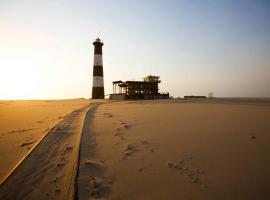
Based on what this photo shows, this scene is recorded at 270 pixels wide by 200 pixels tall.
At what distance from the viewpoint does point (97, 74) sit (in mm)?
44219

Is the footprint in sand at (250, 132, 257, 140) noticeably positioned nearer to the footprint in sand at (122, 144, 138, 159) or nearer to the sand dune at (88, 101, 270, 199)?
the sand dune at (88, 101, 270, 199)

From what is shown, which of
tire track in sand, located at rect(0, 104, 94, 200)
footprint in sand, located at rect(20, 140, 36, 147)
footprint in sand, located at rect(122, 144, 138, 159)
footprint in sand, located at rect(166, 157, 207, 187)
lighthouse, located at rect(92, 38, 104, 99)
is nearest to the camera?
tire track in sand, located at rect(0, 104, 94, 200)

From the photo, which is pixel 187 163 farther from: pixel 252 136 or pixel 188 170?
pixel 252 136

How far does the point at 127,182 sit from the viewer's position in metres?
4.21

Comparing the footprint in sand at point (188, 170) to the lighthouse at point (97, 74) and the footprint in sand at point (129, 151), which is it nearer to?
the footprint in sand at point (129, 151)

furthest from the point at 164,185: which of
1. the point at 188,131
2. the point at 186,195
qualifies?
the point at 188,131

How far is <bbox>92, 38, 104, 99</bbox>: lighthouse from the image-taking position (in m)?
44.2

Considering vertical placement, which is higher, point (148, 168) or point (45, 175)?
point (148, 168)

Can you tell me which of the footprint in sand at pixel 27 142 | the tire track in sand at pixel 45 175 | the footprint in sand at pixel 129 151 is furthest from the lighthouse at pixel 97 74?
the footprint in sand at pixel 129 151

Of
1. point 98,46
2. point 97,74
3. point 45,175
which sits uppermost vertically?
point 98,46

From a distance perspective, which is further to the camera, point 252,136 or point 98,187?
point 252,136

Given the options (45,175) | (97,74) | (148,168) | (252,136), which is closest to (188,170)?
(148,168)

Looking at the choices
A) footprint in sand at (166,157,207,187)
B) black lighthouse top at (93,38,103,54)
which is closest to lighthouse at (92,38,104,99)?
black lighthouse top at (93,38,103,54)

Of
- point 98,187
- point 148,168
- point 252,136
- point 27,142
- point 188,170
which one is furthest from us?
point 27,142
